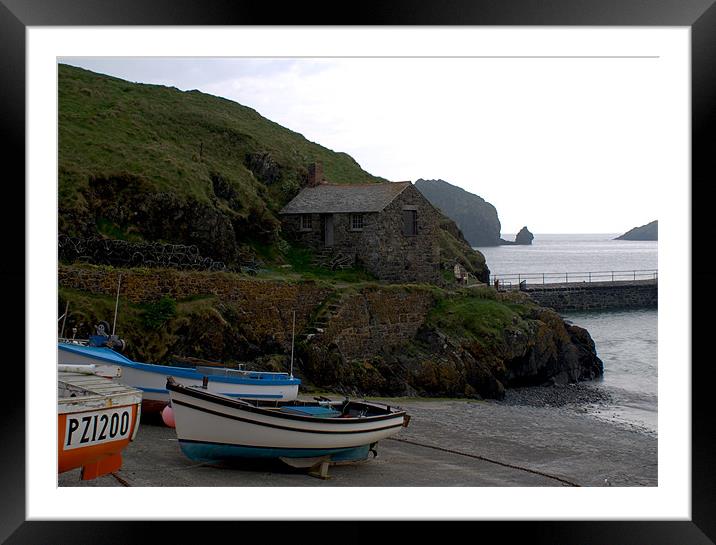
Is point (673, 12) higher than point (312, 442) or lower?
higher

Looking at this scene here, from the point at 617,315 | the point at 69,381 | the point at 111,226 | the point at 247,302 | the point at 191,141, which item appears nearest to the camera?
the point at 69,381

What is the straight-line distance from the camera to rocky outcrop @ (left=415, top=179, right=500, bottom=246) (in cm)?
6531

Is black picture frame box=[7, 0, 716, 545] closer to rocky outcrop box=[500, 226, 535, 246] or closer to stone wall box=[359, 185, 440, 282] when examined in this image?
stone wall box=[359, 185, 440, 282]

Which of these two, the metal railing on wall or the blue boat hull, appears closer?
the blue boat hull

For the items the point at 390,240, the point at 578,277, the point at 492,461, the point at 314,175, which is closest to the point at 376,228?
the point at 390,240

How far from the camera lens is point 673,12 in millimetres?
6902

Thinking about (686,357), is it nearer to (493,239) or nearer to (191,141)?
(191,141)

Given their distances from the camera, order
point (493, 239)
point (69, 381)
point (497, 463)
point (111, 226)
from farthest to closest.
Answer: point (493, 239)
point (111, 226)
point (497, 463)
point (69, 381)

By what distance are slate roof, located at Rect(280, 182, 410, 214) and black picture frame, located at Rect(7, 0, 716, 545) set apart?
16703mm

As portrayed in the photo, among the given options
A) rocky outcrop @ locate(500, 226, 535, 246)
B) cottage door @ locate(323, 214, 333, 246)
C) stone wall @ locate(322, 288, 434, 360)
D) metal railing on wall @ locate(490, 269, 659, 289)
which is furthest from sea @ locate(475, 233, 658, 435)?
rocky outcrop @ locate(500, 226, 535, 246)

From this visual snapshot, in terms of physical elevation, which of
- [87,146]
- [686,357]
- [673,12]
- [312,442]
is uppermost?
[87,146]

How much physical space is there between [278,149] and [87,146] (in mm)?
9200

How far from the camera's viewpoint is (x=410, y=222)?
2456cm

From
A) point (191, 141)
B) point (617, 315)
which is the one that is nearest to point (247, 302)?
point (191, 141)
